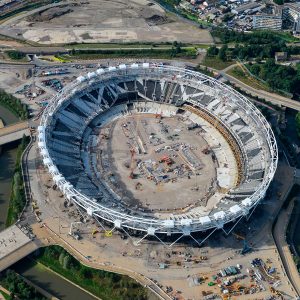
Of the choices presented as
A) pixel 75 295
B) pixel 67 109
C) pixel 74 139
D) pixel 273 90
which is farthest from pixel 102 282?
pixel 273 90

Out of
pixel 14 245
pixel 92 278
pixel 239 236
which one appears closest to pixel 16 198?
pixel 14 245

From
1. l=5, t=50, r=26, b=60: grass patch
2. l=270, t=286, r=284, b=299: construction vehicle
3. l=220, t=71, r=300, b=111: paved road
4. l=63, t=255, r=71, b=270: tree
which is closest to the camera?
l=270, t=286, r=284, b=299: construction vehicle

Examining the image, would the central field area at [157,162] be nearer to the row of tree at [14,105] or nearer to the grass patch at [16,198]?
the grass patch at [16,198]

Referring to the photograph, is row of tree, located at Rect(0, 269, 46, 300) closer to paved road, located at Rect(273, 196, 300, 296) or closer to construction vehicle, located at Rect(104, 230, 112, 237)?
construction vehicle, located at Rect(104, 230, 112, 237)

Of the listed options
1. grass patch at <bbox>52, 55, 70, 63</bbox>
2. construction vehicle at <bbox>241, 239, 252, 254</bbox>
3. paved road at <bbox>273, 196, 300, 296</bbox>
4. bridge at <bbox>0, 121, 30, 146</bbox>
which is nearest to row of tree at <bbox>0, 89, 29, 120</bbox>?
bridge at <bbox>0, 121, 30, 146</bbox>

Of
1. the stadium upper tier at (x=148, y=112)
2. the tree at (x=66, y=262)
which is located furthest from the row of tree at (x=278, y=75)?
the tree at (x=66, y=262)

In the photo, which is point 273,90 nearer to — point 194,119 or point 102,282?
point 194,119

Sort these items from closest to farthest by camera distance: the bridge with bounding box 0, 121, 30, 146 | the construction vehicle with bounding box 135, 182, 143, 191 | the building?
the construction vehicle with bounding box 135, 182, 143, 191
the bridge with bounding box 0, 121, 30, 146
the building
